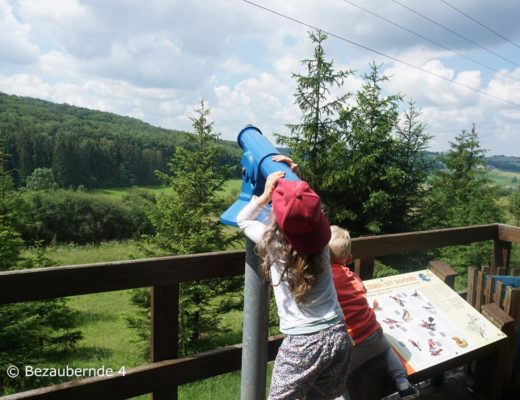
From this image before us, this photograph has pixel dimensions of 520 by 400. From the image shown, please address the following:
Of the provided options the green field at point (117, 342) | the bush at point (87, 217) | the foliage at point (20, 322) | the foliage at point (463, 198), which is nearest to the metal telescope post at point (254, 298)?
the green field at point (117, 342)

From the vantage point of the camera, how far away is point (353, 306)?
7.06ft

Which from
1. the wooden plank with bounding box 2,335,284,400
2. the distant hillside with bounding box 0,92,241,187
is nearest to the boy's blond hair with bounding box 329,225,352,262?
the wooden plank with bounding box 2,335,284,400

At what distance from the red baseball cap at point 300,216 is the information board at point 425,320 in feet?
3.35

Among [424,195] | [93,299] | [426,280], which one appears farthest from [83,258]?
[426,280]

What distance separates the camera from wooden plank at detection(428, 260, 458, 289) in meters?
3.07

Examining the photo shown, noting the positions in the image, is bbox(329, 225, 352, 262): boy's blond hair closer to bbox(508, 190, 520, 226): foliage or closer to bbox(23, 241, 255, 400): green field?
bbox(23, 241, 255, 400): green field

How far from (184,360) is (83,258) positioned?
37424mm

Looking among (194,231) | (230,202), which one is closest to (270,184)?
(194,231)

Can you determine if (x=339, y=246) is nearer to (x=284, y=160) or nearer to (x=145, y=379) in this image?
(x=284, y=160)

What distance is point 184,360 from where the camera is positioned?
198 cm

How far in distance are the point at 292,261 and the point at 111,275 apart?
699 mm

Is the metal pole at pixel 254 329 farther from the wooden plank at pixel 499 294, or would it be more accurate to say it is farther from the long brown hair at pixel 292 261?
the wooden plank at pixel 499 294

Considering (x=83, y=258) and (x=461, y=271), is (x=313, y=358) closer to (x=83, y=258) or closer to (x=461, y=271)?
(x=461, y=271)

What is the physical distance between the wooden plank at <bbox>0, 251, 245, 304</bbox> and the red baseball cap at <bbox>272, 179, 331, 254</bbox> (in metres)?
0.54
